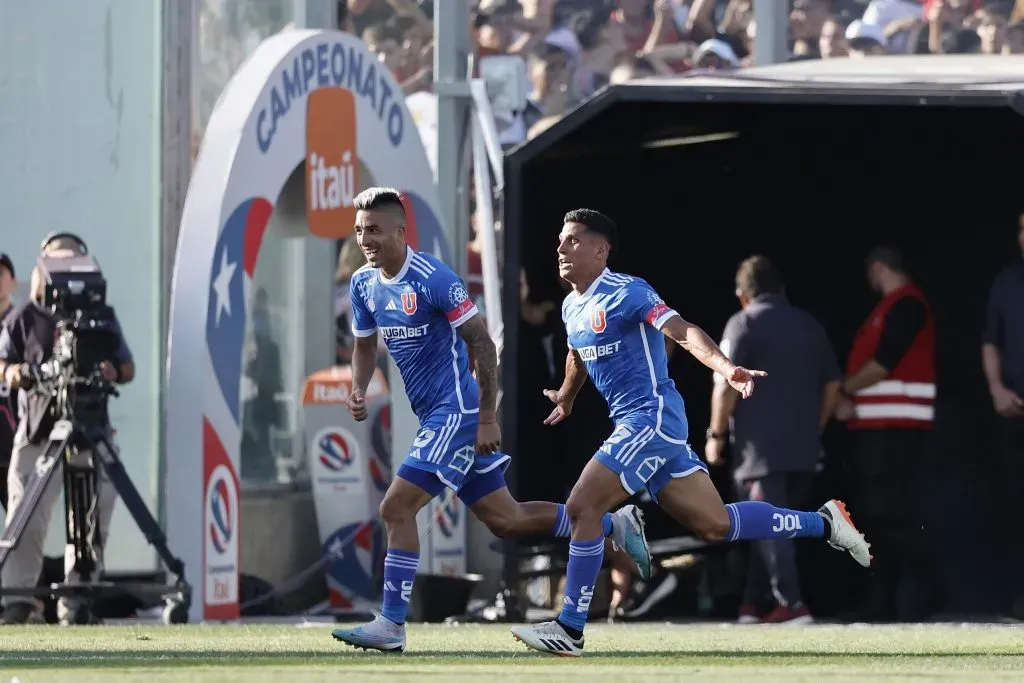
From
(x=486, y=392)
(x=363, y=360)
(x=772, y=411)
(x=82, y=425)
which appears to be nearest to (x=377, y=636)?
(x=486, y=392)

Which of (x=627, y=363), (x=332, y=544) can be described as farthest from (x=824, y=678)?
(x=332, y=544)

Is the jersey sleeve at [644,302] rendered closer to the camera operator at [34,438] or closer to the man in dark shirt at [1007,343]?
the camera operator at [34,438]

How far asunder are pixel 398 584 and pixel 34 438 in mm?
3857

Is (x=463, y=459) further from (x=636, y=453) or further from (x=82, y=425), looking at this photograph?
(x=82, y=425)

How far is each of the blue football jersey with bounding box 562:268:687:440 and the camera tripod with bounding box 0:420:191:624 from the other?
3.65 meters

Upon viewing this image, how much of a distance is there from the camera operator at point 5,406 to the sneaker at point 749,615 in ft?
14.1

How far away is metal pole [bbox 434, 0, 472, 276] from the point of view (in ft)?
54.7

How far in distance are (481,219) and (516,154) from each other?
3024 mm

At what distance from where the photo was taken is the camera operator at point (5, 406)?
527 inches

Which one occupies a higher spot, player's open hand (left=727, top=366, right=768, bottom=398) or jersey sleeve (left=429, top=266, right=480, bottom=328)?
jersey sleeve (left=429, top=266, right=480, bottom=328)

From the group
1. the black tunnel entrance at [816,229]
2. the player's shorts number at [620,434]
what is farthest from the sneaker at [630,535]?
the black tunnel entrance at [816,229]

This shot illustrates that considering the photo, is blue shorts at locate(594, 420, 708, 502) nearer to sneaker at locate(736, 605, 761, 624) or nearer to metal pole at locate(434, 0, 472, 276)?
sneaker at locate(736, 605, 761, 624)

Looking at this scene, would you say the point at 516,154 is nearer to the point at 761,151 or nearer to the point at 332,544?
the point at 761,151

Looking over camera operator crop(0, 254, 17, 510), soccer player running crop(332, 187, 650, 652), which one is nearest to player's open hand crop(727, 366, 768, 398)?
soccer player running crop(332, 187, 650, 652)
